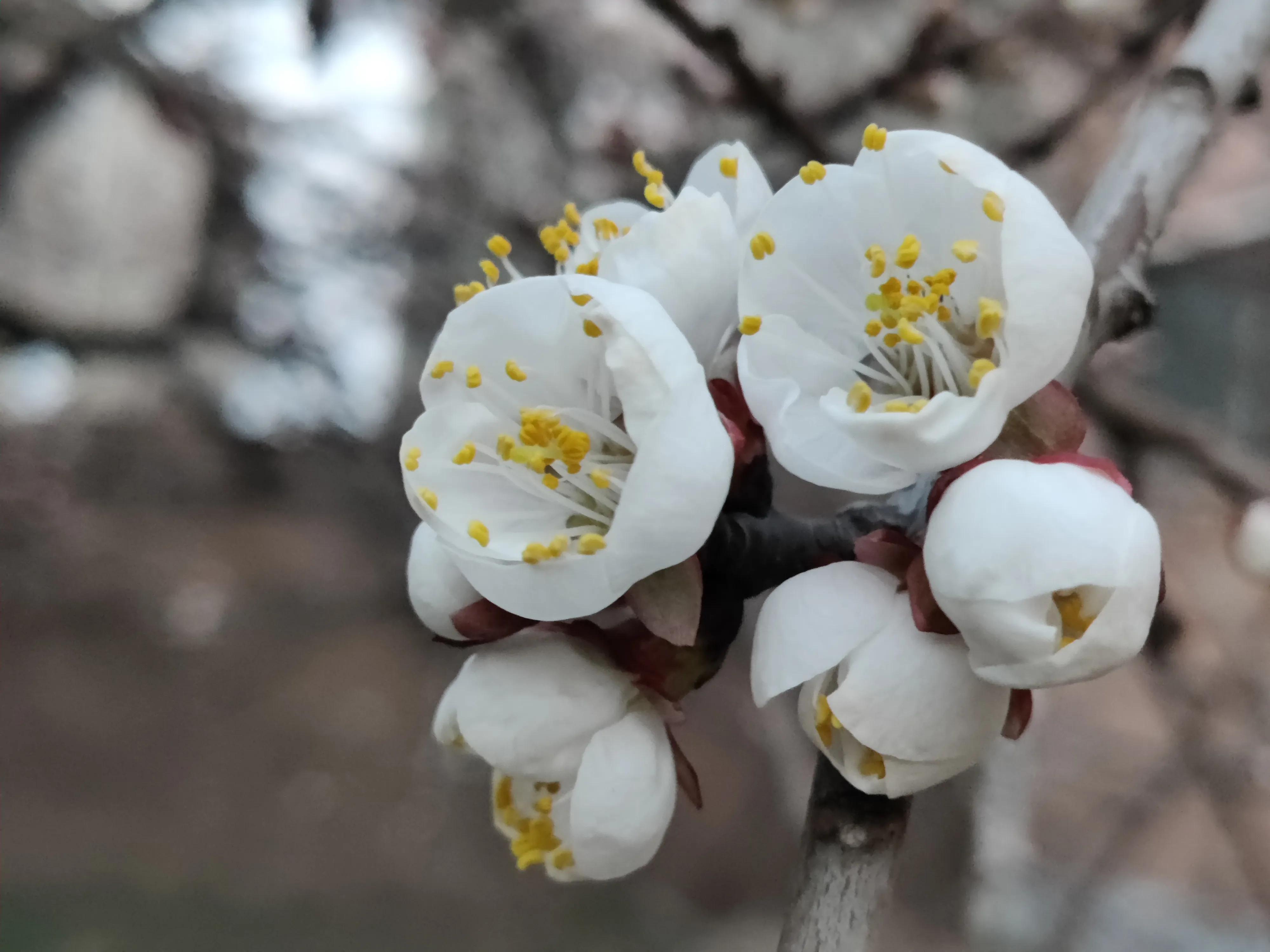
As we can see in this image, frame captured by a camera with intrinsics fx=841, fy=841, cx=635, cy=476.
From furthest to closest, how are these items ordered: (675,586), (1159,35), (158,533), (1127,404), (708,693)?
(158,533)
(708,693)
(1159,35)
(1127,404)
(675,586)

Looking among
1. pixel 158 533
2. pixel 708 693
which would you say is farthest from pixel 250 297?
pixel 708 693

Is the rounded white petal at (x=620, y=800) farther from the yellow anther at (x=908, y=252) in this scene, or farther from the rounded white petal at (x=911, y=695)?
the yellow anther at (x=908, y=252)

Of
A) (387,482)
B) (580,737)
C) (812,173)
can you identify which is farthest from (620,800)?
(387,482)

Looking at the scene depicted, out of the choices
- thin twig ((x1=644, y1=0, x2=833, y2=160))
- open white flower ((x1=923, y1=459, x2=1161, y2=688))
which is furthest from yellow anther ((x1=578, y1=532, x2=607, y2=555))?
thin twig ((x1=644, y1=0, x2=833, y2=160))

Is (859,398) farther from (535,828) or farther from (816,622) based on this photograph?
(535,828)

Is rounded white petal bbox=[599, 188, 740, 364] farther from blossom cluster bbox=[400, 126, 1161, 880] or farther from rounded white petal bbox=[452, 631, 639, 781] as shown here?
rounded white petal bbox=[452, 631, 639, 781]

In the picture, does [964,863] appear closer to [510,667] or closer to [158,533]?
[510,667]
